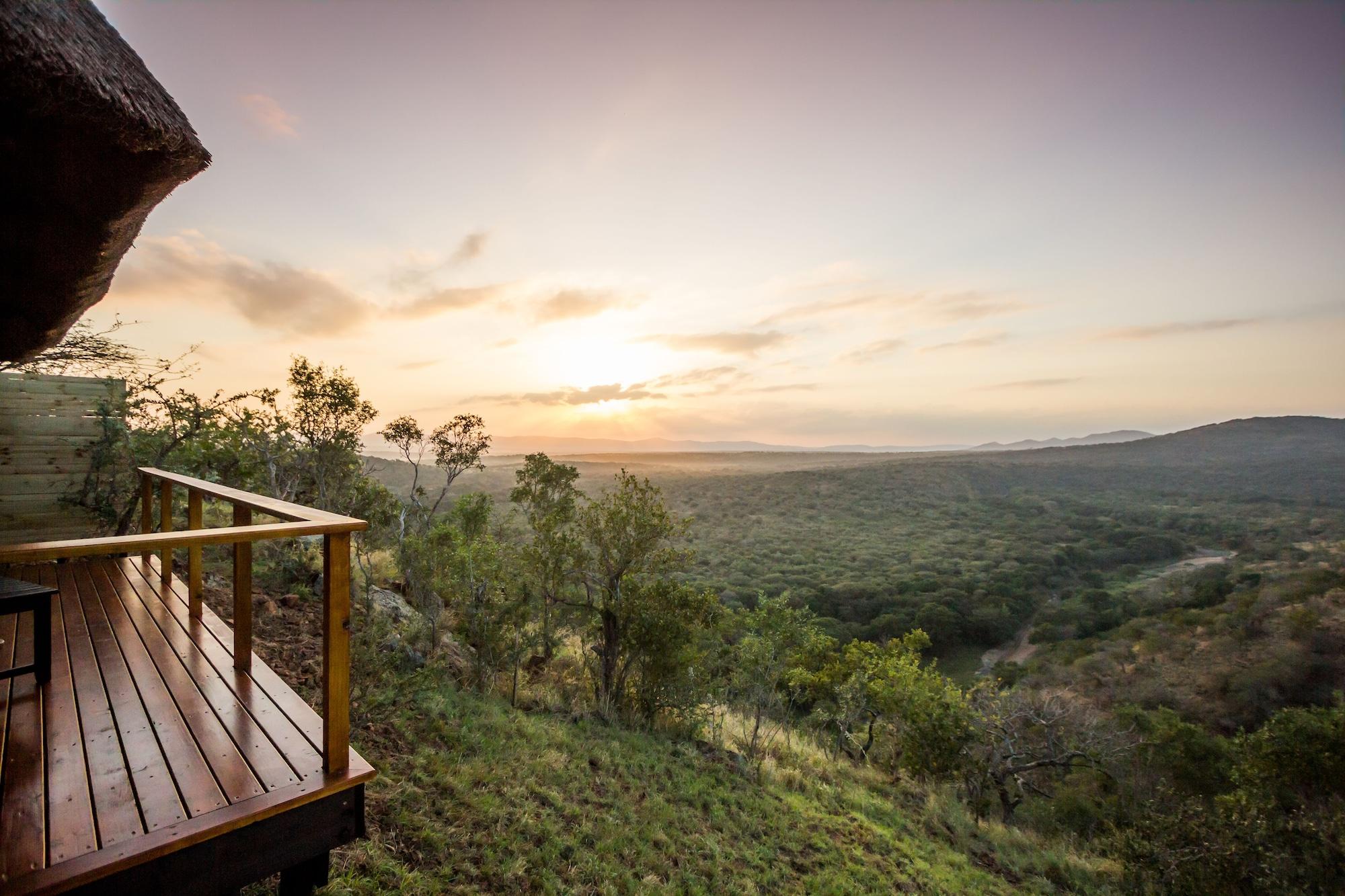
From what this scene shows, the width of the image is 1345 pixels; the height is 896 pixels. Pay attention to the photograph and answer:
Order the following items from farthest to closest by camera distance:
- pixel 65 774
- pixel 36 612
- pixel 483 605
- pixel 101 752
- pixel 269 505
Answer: pixel 483 605 < pixel 36 612 < pixel 269 505 < pixel 101 752 < pixel 65 774

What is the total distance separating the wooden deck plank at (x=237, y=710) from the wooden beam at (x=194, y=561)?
16 centimetres

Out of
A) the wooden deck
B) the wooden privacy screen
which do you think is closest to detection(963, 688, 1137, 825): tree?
the wooden deck

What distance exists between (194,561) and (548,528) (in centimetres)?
760

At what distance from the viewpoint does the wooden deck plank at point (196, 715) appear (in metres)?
1.91

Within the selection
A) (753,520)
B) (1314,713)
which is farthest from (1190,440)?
(1314,713)

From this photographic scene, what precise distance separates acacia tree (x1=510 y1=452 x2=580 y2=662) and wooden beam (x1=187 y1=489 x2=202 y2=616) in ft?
23.3

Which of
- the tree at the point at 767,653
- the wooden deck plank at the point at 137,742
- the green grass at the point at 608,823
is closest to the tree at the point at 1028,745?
the green grass at the point at 608,823

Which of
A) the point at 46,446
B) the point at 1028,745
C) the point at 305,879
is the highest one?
the point at 46,446

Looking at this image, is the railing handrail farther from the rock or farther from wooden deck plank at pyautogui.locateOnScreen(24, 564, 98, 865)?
the rock

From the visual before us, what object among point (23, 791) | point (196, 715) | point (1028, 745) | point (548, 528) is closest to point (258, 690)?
point (196, 715)

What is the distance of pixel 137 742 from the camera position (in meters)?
2.14

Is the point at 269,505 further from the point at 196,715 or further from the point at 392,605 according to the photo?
the point at 392,605

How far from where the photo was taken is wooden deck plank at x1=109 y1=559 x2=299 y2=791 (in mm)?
1997

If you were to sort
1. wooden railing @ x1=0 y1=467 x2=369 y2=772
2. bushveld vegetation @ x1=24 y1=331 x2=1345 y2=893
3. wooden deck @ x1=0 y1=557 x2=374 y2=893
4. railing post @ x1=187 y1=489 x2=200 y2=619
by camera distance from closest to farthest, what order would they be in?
wooden railing @ x1=0 y1=467 x2=369 y2=772 → wooden deck @ x1=0 y1=557 x2=374 y2=893 → railing post @ x1=187 y1=489 x2=200 y2=619 → bushveld vegetation @ x1=24 y1=331 x2=1345 y2=893
